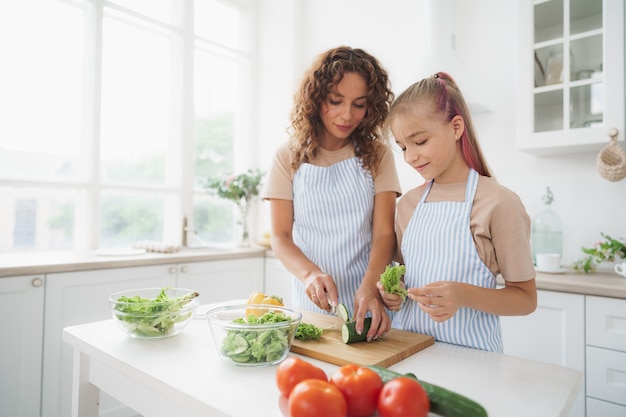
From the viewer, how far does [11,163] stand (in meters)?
2.62

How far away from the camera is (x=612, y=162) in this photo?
2139 mm

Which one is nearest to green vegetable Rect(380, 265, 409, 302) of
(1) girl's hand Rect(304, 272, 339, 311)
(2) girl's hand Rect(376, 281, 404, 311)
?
(2) girl's hand Rect(376, 281, 404, 311)

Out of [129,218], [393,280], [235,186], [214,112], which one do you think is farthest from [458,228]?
[214,112]

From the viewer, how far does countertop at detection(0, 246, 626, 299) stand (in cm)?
186

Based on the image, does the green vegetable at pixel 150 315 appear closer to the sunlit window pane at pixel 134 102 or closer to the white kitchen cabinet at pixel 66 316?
the white kitchen cabinet at pixel 66 316

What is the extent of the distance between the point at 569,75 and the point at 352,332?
6.38 ft

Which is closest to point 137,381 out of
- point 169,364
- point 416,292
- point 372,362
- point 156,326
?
point 169,364

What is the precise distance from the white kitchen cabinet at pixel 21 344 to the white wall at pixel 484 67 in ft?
7.59

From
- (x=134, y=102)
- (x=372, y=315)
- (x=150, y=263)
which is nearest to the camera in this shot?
(x=372, y=315)

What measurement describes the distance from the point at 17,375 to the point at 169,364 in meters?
1.59

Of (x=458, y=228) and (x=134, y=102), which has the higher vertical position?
(x=134, y=102)

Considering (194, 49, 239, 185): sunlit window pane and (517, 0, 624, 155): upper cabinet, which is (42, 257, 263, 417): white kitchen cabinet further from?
(517, 0, 624, 155): upper cabinet

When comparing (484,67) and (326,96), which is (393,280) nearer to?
(326,96)

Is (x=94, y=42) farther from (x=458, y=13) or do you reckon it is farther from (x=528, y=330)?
(x=528, y=330)
